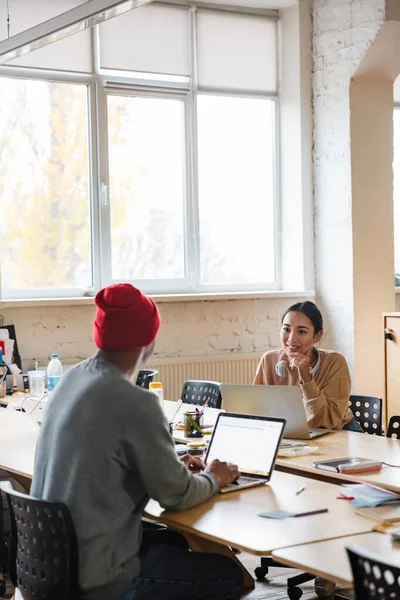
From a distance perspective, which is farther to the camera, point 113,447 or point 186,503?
point 186,503

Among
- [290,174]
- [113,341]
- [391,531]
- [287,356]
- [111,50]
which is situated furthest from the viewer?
[290,174]

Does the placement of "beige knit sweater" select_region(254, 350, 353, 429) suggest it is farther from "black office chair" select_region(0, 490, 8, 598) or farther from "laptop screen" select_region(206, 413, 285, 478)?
"black office chair" select_region(0, 490, 8, 598)

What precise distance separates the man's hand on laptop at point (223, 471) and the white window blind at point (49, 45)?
447 centimetres

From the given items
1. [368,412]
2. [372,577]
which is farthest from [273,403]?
[372,577]

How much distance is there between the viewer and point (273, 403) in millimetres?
3914

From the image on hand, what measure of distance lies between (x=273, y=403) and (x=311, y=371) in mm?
596

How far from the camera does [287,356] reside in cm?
454

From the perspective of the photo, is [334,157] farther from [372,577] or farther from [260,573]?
[372,577]

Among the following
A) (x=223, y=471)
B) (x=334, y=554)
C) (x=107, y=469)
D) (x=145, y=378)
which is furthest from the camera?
(x=145, y=378)

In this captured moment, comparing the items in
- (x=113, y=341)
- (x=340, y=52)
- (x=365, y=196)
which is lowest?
(x=113, y=341)

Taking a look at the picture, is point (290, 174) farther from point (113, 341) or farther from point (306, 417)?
point (113, 341)

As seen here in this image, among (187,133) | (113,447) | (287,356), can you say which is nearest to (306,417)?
(287,356)

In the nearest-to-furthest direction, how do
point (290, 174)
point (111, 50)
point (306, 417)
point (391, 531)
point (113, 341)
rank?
point (391, 531), point (113, 341), point (306, 417), point (111, 50), point (290, 174)

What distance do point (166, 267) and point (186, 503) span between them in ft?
15.2
